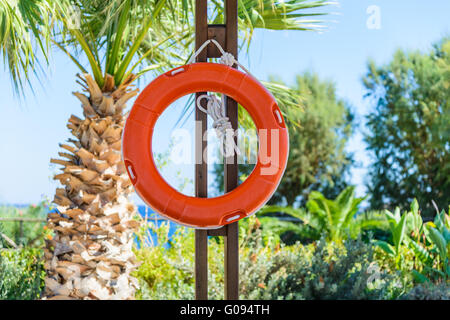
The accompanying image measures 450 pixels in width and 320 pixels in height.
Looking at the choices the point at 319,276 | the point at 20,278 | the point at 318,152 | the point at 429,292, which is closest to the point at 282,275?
the point at 319,276

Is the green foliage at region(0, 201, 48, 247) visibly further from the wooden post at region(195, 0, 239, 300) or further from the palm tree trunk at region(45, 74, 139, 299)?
the wooden post at region(195, 0, 239, 300)

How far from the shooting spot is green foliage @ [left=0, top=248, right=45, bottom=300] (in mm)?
3627

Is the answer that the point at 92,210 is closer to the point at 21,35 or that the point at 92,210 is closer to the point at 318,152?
the point at 21,35

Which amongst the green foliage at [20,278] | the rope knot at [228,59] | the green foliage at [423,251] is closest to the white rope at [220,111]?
the rope knot at [228,59]

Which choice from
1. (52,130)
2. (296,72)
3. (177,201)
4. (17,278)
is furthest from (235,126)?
(296,72)

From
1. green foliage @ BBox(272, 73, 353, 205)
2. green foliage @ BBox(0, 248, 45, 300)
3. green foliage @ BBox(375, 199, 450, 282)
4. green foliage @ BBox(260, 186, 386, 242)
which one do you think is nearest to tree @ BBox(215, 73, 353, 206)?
green foliage @ BBox(272, 73, 353, 205)

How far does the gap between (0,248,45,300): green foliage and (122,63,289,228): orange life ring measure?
229 centimetres

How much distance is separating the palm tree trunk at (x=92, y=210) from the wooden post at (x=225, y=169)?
113cm

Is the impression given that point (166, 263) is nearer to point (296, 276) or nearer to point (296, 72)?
point (296, 276)

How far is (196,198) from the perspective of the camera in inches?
68.4

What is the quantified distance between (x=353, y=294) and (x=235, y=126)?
7.50 ft

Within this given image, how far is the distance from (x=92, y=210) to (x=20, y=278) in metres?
1.37

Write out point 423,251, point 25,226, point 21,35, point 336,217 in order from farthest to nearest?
point 336,217 → point 25,226 → point 423,251 → point 21,35

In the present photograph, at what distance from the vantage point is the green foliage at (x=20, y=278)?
3627mm
